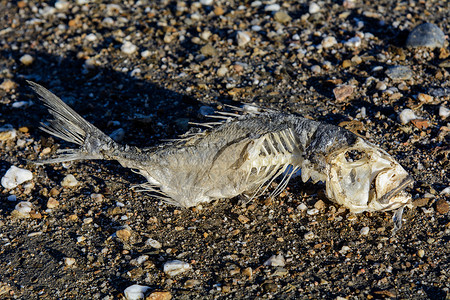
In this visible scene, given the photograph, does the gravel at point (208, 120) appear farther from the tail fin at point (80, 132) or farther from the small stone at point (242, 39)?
the tail fin at point (80, 132)

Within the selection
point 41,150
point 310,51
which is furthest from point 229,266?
point 310,51

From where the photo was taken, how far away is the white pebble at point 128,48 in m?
6.47

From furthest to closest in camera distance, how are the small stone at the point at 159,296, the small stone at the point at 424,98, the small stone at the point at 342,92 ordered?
1. the small stone at the point at 342,92
2. the small stone at the point at 424,98
3. the small stone at the point at 159,296

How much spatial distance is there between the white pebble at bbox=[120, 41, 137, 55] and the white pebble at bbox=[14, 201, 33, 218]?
2562 mm

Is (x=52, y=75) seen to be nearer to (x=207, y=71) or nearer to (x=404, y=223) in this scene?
(x=207, y=71)

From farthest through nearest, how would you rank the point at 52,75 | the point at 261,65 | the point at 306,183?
1. the point at 52,75
2. the point at 261,65
3. the point at 306,183

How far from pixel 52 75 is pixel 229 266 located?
3809mm

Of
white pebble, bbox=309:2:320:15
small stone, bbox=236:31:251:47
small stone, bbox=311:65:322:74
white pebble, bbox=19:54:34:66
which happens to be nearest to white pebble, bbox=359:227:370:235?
small stone, bbox=311:65:322:74

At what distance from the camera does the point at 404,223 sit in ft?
13.9

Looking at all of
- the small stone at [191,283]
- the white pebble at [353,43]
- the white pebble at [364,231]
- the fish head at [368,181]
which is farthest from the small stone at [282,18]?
the small stone at [191,283]

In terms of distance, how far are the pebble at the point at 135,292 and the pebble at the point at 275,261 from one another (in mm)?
940

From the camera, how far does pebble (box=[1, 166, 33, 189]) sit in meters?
4.93

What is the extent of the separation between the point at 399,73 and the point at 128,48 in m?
3.31

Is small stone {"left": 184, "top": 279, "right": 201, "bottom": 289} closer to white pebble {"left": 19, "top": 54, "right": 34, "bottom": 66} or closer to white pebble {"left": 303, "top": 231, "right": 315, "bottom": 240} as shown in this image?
white pebble {"left": 303, "top": 231, "right": 315, "bottom": 240}
